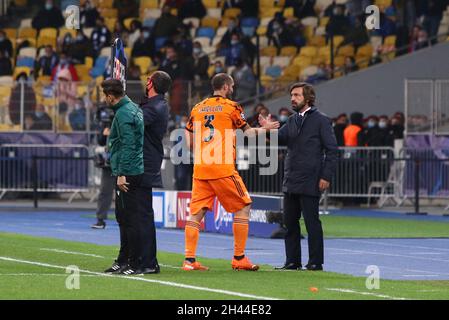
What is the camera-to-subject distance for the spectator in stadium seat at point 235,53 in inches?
1475

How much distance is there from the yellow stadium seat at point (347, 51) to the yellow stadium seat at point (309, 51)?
0.71 m

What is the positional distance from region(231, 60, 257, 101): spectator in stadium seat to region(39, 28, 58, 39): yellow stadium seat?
6.92 metres

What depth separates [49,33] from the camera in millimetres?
41281

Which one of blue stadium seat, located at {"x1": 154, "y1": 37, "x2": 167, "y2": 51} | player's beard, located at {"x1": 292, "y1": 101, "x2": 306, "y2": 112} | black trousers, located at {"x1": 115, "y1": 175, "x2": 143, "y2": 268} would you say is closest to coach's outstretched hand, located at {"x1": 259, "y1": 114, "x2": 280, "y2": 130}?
player's beard, located at {"x1": 292, "y1": 101, "x2": 306, "y2": 112}

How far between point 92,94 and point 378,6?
9040 mm

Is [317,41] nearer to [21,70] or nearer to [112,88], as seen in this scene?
[21,70]

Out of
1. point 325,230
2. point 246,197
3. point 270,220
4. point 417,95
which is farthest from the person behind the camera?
point 417,95

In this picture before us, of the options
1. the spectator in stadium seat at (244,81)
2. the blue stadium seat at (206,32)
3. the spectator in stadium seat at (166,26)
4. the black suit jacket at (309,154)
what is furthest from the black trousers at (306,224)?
the blue stadium seat at (206,32)

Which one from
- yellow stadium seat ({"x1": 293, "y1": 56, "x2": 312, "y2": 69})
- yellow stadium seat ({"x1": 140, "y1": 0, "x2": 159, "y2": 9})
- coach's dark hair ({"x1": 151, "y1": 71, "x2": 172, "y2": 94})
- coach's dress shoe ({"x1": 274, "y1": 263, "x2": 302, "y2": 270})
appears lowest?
coach's dress shoe ({"x1": 274, "y1": 263, "x2": 302, "y2": 270})

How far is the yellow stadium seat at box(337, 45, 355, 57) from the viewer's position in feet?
125

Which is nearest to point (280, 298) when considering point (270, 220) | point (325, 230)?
point (270, 220)

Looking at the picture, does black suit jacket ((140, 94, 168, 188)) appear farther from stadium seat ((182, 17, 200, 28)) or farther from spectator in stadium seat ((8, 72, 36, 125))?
stadium seat ((182, 17, 200, 28))
